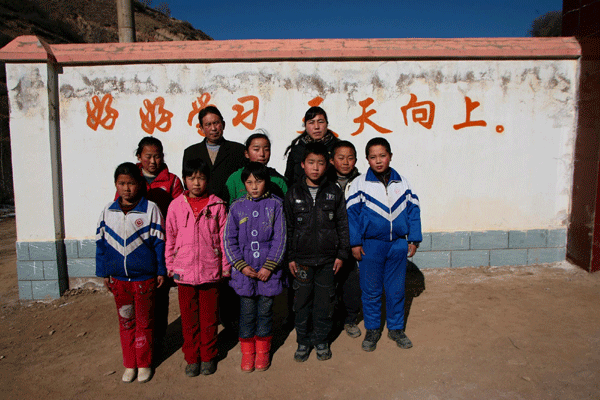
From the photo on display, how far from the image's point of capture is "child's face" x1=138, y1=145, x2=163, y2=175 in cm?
271

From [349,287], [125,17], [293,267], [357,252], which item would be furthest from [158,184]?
[125,17]

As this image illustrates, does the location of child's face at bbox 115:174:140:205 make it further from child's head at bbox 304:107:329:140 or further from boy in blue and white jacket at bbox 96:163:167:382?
child's head at bbox 304:107:329:140

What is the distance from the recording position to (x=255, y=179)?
248 cm

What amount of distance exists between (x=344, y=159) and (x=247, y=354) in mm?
1532

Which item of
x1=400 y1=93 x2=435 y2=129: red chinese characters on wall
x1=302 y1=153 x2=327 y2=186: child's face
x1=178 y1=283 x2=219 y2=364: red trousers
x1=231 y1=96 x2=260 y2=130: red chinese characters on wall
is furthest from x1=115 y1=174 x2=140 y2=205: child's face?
x1=400 y1=93 x2=435 y2=129: red chinese characters on wall

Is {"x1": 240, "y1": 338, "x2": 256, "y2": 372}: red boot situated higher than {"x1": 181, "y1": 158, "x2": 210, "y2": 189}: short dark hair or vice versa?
{"x1": 181, "y1": 158, "x2": 210, "y2": 189}: short dark hair

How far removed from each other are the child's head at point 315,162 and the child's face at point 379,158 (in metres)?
0.37

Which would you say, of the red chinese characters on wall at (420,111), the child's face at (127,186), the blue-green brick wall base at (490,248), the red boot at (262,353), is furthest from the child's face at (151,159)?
the blue-green brick wall base at (490,248)

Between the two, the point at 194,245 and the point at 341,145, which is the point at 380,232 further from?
the point at 194,245

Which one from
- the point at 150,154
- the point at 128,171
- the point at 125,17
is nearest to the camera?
the point at 128,171

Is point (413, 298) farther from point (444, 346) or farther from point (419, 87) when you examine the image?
point (419, 87)

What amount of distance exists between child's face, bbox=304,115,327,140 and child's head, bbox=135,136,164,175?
113 centimetres

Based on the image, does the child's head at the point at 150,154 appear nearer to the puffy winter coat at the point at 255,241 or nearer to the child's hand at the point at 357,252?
the puffy winter coat at the point at 255,241

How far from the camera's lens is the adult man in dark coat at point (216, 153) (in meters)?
2.91
